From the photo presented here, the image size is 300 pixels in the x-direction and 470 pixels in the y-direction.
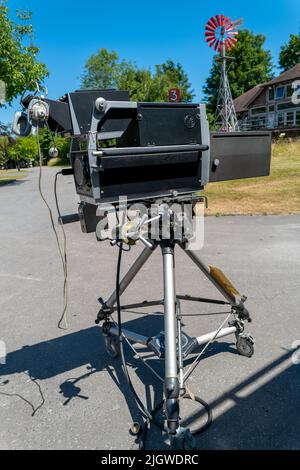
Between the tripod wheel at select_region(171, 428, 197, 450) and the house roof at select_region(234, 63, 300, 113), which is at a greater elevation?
the house roof at select_region(234, 63, 300, 113)

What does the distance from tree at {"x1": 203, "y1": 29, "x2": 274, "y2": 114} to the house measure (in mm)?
5355

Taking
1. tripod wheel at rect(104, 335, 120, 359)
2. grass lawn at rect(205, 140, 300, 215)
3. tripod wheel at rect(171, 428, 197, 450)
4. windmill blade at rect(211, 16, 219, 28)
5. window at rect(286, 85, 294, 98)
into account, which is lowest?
tripod wheel at rect(104, 335, 120, 359)

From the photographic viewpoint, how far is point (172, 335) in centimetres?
189

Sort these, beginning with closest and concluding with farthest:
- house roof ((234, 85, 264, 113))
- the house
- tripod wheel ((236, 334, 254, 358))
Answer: tripod wheel ((236, 334, 254, 358))
the house
house roof ((234, 85, 264, 113))

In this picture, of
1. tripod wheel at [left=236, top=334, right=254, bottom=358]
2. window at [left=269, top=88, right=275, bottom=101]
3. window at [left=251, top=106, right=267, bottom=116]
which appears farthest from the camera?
window at [left=251, top=106, right=267, bottom=116]

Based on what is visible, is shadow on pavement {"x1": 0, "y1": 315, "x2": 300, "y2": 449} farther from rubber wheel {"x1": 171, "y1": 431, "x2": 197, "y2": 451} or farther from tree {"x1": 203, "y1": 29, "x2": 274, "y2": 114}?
tree {"x1": 203, "y1": 29, "x2": 274, "y2": 114}

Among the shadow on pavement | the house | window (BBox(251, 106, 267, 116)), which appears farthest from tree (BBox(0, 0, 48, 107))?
window (BBox(251, 106, 267, 116))

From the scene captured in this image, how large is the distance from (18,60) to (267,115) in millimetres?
34950

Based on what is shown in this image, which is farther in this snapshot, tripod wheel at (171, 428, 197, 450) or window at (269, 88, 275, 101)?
window at (269, 88, 275, 101)

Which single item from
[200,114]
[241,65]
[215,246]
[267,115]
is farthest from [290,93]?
[200,114]

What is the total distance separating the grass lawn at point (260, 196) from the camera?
8184mm

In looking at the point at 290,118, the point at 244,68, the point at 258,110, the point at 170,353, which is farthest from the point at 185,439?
the point at 244,68

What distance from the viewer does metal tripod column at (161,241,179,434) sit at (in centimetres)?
173

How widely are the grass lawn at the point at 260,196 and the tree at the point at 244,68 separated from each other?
138ft
